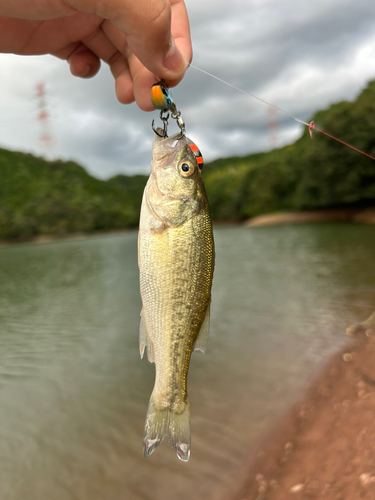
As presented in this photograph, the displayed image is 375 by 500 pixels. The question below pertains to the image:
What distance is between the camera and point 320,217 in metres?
52.9

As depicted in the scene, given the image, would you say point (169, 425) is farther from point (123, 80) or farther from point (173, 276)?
point (123, 80)

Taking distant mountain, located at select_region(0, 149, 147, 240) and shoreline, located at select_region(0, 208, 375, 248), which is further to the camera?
distant mountain, located at select_region(0, 149, 147, 240)

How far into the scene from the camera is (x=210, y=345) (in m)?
8.65

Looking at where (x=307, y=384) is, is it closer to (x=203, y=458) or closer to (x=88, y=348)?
(x=203, y=458)

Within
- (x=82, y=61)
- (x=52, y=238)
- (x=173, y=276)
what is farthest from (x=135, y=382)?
(x=52, y=238)

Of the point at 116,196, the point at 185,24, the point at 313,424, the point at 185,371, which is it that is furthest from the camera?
the point at 116,196

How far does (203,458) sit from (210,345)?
12.9ft

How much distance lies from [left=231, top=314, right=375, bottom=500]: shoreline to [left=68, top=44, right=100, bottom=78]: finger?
4580 millimetres

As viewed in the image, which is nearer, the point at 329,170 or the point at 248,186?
the point at 329,170

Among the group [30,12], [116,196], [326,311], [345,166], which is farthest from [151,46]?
[116,196]

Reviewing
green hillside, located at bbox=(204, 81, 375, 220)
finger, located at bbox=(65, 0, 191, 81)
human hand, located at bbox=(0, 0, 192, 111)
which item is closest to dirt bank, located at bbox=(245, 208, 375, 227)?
green hillside, located at bbox=(204, 81, 375, 220)

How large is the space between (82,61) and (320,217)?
54377 millimetres

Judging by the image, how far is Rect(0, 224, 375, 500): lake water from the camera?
15.4 ft

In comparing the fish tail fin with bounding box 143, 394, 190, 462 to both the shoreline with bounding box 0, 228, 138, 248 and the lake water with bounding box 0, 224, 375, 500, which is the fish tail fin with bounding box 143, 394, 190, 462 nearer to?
the lake water with bounding box 0, 224, 375, 500
